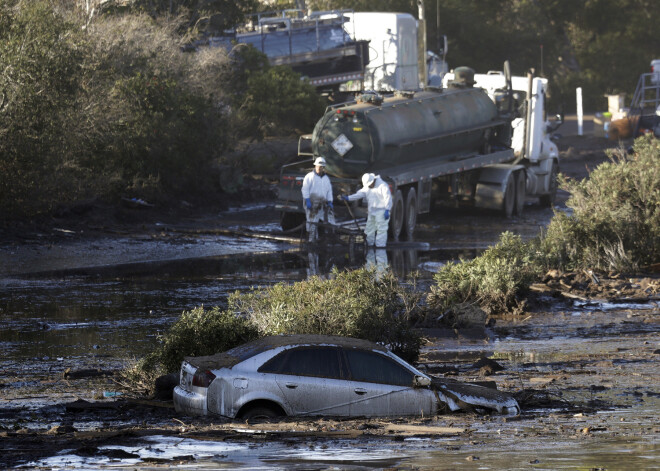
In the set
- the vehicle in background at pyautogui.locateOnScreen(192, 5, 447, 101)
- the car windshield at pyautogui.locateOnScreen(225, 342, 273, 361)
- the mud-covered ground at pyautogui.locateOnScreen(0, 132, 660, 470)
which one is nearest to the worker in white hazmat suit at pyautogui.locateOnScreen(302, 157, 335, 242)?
the mud-covered ground at pyautogui.locateOnScreen(0, 132, 660, 470)

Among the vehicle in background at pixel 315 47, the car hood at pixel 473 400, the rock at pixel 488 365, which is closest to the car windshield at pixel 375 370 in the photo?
the car hood at pixel 473 400

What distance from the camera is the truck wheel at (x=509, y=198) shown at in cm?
3078

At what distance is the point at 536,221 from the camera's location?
30703mm

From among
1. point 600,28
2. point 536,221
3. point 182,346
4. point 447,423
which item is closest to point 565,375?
point 447,423

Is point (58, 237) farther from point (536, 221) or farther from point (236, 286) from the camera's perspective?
point (536, 221)

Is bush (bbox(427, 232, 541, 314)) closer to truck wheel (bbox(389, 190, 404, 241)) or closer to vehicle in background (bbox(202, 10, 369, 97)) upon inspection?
truck wheel (bbox(389, 190, 404, 241))

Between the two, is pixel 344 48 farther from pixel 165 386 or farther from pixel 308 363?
pixel 308 363

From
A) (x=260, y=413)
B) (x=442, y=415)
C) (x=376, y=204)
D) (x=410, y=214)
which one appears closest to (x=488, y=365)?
(x=442, y=415)

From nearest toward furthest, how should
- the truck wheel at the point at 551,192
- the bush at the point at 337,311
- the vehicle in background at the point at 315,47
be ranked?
the bush at the point at 337,311 → the truck wheel at the point at 551,192 → the vehicle in background at the point at 315,47

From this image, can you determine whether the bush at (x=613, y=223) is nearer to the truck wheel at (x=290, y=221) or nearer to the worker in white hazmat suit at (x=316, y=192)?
the worker in white hazmat suit at (x=316, y=192)

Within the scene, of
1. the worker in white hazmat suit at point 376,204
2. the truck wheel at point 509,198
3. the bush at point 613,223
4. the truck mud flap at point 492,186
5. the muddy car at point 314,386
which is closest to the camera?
the muddy car at point 314,386

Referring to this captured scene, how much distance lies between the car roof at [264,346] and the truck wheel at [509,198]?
2027cm

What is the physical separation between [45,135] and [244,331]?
12882 mm

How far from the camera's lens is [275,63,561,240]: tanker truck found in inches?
1041
